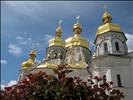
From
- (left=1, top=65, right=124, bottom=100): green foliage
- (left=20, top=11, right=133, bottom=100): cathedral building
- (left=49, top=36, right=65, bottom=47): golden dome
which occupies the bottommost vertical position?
(left=1, top=65, right=124, bottom=100): green foliage

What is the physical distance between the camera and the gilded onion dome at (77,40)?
1429 inches

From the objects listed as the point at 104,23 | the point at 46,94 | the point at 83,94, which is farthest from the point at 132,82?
the point at 46,94

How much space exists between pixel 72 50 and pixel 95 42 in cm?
807

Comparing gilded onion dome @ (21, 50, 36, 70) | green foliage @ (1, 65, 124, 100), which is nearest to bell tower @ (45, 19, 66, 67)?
gilded onion dome @ (21, 50, 36, 70)

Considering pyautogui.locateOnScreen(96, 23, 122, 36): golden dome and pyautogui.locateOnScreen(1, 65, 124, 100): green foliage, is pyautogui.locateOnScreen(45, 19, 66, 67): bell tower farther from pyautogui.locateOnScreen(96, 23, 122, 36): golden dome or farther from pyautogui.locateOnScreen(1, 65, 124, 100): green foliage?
pyautogui.locateOnScreen(1, 65, 124, 100): green foliage

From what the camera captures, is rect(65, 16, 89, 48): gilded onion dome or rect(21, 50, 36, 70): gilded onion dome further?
rect(21, 50, 36, 70): gilded onion dome

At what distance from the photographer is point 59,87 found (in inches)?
449

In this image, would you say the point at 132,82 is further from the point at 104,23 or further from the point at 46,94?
the point at 46,94

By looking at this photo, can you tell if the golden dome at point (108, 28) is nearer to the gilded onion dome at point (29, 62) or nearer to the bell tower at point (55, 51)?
the bell tower at point (55, 51)

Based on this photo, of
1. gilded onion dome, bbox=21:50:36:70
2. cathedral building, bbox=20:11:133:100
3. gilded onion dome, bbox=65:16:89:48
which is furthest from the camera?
gilded onion dome, bbox=21:50:36:70

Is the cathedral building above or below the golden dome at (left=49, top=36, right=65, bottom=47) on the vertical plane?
below

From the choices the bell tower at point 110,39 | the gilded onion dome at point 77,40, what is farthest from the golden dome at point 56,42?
the bell tower at point 110,39

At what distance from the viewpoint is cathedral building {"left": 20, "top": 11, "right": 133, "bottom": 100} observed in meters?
22.9

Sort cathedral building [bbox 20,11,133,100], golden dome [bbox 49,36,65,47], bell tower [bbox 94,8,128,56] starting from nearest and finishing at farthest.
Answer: cathedral building [bbox 20,11,133,100]
bell tower [bbox 94,8,128,56]
golden dome [bbox 49,36,65,47]
